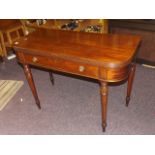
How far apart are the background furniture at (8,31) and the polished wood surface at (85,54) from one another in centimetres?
153

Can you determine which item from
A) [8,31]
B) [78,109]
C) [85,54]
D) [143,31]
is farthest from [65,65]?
[8,31]

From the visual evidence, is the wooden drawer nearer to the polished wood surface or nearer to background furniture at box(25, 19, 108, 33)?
the polished wood surface

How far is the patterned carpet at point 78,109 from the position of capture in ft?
5.85

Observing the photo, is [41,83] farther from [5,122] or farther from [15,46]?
[15,46]

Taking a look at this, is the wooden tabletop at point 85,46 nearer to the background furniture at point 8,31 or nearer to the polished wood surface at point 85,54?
the polished wood surface at point 85,54

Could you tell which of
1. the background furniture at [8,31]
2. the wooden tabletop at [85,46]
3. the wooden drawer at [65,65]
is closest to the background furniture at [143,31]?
the wooden tabletop at [85,46]

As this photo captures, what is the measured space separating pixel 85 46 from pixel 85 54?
0.48 ft

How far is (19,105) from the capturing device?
84.3 inches

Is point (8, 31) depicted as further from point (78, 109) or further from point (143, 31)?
point (143, 31)

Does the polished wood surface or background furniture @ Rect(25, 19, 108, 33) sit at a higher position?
the polished wood surface

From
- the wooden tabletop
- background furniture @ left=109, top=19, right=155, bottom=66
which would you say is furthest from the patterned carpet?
the wooden tabletop

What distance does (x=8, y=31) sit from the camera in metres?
3.04

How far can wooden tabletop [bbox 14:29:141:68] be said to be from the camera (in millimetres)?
1263
